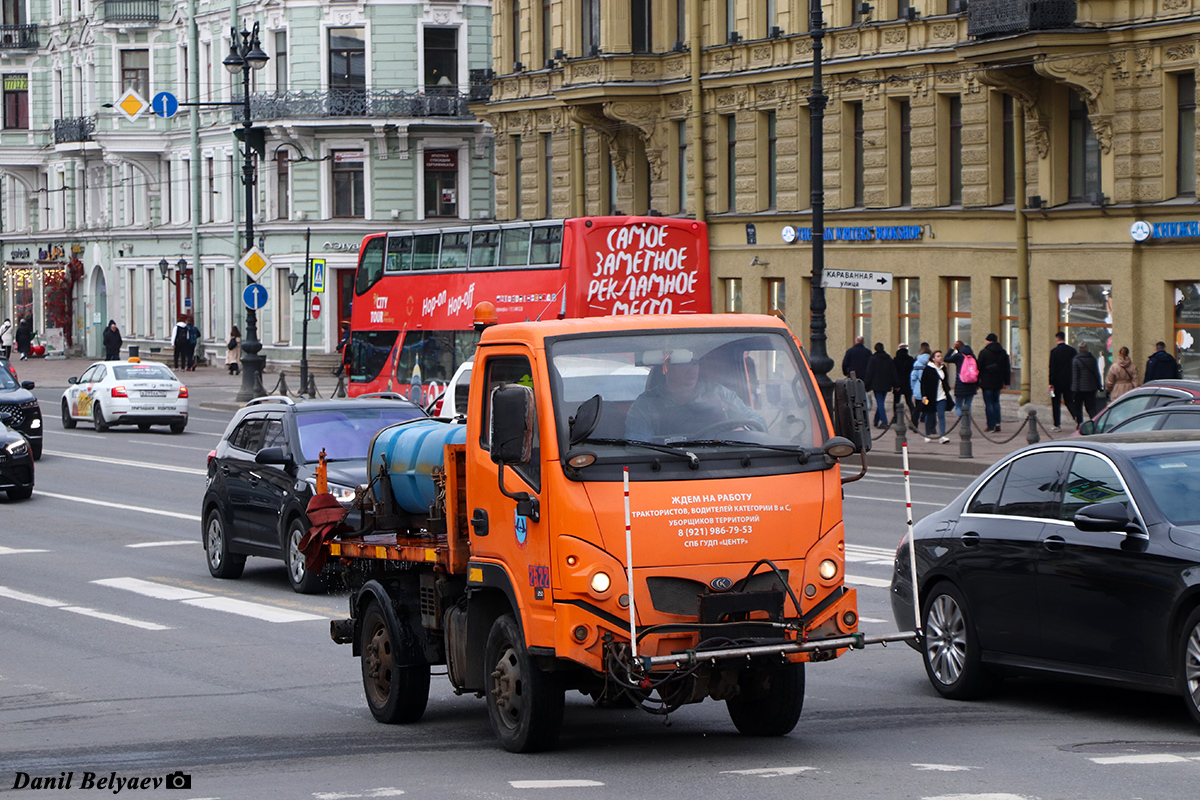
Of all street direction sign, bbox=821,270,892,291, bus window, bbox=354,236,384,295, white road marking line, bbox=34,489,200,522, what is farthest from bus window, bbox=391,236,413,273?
white road marking line, bbox=34,489,200,522

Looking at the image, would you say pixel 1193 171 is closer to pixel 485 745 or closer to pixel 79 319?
→ pixel 485 745

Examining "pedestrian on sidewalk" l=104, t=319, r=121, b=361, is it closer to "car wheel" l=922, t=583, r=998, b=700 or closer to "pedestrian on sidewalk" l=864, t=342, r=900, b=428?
"pedestrian on sidewalk" l=864, t=342, r=900, b=428

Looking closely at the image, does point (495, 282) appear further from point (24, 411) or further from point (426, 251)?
A: point (24, 411)

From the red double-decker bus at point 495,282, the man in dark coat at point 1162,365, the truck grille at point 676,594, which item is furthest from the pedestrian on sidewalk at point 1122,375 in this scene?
the truck grille at point 676,594

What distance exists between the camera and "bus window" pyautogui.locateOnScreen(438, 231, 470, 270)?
3712 cm

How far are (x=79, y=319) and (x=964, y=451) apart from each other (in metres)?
60.7

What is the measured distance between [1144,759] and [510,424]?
332cm

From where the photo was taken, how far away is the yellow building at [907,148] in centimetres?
3441

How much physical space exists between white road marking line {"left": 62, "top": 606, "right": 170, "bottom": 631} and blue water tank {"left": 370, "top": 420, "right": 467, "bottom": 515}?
15.4ft

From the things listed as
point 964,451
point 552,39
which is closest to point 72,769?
point 964,451

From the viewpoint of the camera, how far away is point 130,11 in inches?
2990

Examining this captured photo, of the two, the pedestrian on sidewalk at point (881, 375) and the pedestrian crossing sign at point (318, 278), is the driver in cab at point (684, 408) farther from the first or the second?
the pedestrian crossing sign at point (318, 278)

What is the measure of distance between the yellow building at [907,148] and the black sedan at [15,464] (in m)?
19.3

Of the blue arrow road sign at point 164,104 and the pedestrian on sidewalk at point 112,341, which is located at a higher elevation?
the blue arrow road sign at point 164,104
